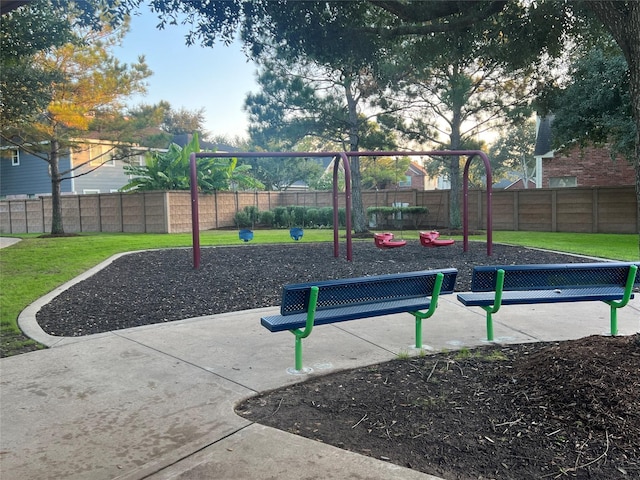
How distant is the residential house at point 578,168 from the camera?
24.5m

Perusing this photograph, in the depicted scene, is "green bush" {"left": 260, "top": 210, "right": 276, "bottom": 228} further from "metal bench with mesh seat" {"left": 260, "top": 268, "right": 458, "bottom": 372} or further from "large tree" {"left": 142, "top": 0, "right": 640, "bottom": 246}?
"metal bench with mesh seat" {"left": 260, "top": 268, "right": 458, "bottom": 372}

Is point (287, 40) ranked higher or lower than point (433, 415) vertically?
higher

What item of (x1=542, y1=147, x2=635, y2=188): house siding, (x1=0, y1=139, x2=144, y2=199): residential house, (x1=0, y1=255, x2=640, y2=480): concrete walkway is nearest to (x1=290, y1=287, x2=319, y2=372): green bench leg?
(x1=0, y1=255, x2=640, y2=480): concrete walkway

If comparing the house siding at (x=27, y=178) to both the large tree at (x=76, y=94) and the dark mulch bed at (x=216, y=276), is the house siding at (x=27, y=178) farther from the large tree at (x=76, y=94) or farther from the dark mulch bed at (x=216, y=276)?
the dark mulch bed at (x=216, y=276)

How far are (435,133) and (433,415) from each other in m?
18.9

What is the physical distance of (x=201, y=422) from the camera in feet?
11.4

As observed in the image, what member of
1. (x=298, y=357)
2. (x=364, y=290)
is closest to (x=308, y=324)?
(x=298, y=357)

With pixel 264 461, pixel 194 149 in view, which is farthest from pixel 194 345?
pixel 194 149

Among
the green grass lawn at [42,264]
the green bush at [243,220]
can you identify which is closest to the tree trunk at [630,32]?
the green grass lawn at [42,264]

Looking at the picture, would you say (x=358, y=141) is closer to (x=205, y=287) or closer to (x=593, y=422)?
(x=205, y=287)

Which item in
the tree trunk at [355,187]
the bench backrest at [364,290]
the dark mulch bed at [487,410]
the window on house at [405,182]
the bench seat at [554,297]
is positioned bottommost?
the dark mulch bed at [487,410]

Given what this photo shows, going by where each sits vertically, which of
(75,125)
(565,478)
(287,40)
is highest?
(75,125)

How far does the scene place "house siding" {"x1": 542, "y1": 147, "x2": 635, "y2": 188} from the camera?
80.1ft

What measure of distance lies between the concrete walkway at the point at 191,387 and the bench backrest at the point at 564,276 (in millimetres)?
526
